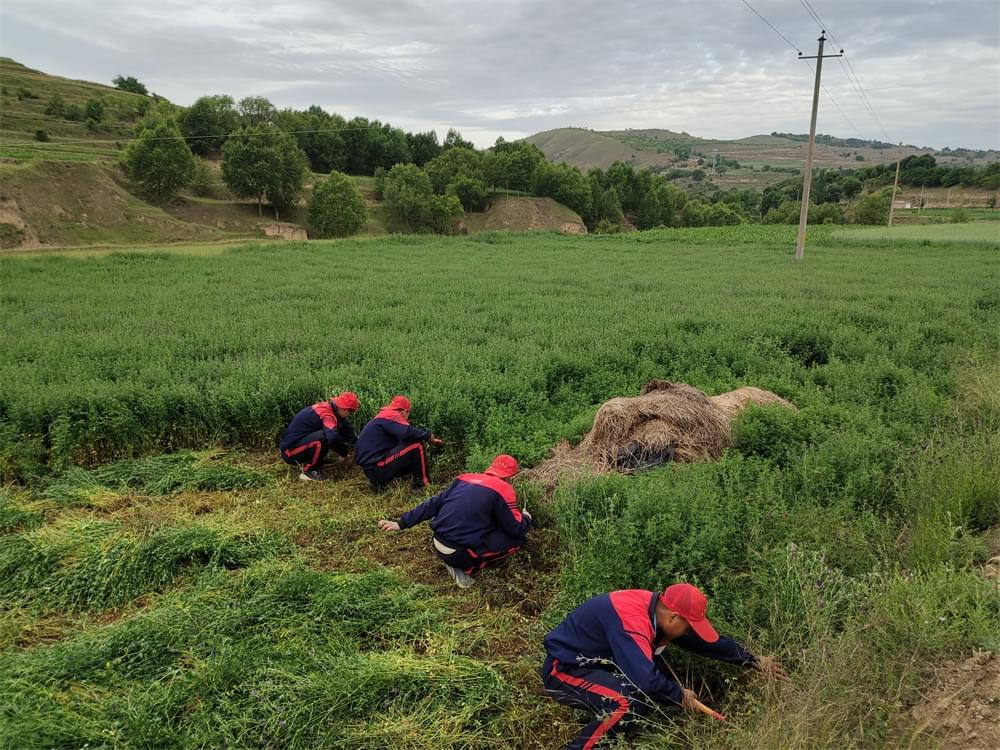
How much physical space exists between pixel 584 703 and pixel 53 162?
47.4 metres

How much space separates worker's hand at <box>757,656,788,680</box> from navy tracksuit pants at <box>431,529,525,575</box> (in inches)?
80.2

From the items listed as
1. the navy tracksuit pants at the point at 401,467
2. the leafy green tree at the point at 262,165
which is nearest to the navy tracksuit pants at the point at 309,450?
the navy tracksuit pants at the point at 401,467

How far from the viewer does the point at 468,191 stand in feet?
229

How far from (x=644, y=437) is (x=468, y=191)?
224 ft

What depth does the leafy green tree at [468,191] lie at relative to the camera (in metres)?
68.6

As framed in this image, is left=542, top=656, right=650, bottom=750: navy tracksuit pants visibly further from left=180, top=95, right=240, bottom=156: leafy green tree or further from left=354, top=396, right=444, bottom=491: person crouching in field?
left=180, top=95, right=240, bottom=156: leafy green tree

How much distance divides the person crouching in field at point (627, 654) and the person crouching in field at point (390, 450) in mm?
3033

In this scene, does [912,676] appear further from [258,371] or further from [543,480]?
[258,371]

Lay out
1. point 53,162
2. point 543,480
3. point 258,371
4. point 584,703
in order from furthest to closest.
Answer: point 53,162 → point 258,371 → point 543,480 → point 584,703

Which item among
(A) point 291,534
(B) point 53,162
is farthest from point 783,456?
(B) point 53,162

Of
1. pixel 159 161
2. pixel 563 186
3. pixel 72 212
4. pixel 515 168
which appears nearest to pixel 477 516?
pixel 72 212

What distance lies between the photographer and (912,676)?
9.77 feet

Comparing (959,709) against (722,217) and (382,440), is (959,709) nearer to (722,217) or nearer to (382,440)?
(382,440)

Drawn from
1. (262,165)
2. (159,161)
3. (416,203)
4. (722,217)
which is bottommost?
(416,203)
